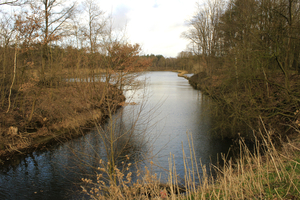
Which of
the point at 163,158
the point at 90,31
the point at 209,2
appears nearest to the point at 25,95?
the point at 90,31

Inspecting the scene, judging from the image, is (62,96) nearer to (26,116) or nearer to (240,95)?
(26,116)

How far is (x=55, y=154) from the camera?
9711 mm

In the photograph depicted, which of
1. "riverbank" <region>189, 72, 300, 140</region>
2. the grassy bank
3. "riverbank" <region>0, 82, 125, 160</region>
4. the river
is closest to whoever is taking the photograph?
the grassy bank

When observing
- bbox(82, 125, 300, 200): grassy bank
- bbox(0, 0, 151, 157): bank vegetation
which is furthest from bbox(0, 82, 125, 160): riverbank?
bbox(82, 125, 300, 200): grassy bank

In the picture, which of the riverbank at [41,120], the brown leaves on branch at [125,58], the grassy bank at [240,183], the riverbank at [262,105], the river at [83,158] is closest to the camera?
the grassy bank at [240,183]

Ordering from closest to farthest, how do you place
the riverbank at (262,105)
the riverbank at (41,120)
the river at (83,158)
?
1. the river at (83,158)
2. the riverbank at (262,105)
3. the riverbank at (41,120)

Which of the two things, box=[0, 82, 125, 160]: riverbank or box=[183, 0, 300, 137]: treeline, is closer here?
box=[183, 0, 300, 137]: treeline

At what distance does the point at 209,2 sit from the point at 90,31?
808 inches

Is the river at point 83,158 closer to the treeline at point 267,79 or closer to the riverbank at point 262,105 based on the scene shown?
the riverbank at point 262,105

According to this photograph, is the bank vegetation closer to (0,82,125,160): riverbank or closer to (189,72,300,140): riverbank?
(0,82,125,160): riverbank

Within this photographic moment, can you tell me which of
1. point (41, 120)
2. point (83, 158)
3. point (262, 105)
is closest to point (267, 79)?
point (262, 105)

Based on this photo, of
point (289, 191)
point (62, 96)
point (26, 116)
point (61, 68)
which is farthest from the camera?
point (61, 68)

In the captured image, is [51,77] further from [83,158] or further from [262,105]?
[262,105]

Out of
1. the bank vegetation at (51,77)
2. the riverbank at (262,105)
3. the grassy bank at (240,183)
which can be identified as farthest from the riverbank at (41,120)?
the riverbank at (262,105)
